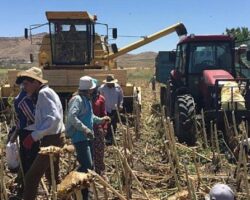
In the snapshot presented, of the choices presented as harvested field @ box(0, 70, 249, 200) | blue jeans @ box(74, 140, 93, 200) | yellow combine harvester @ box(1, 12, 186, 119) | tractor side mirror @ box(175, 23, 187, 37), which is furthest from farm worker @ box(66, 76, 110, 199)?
tractor side mirror @ box(175, 23, 187, 37)

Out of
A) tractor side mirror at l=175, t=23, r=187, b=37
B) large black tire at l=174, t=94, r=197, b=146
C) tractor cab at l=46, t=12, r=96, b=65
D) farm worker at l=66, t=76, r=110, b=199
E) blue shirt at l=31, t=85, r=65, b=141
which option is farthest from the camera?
tractor side mirror at l=175, t=23, r=187, b=37

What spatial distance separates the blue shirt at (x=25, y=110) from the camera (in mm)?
5562

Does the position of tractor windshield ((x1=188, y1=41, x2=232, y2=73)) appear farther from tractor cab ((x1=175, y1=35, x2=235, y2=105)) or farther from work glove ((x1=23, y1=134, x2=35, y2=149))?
work glove ((x1=23, y1=134, x2=35, y2=149))

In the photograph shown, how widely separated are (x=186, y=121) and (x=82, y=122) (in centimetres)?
368

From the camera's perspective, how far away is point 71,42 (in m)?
15.2

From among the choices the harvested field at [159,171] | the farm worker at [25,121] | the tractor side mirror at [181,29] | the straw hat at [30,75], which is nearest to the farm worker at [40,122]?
the straw hat at [30,75]

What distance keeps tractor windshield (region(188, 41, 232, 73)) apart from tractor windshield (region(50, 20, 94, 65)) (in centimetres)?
503

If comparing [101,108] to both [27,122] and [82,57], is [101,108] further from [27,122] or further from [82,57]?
[82,57]

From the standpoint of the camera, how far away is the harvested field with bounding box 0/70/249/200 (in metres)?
5.46

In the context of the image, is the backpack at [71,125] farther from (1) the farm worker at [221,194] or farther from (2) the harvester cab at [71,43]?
(2) the harvester cab at [71,43]

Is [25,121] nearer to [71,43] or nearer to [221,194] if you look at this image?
[221,194]

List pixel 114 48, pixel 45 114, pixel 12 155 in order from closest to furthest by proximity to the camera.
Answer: pixel 45 114, pixel 12 155, pixel 114 48

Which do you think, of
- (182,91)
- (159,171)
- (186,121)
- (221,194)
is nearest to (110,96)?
(186,121)

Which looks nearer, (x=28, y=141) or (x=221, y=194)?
(x=221, y=194)
